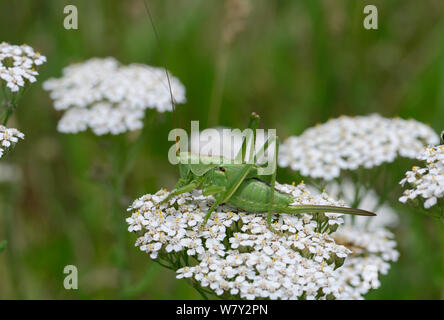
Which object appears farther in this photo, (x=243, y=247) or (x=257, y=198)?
(x=257, y=198)

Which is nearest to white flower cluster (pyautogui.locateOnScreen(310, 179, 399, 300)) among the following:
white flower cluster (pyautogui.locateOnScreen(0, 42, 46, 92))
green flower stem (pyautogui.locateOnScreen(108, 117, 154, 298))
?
green flower stem (pyautogui.locateOnScreen(108, 117, 154, 298))

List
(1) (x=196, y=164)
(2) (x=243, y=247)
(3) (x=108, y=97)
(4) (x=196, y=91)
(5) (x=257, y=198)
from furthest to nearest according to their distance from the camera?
(4) (x=196, y=91) → (3) (x=108, y=97) → (1) (x=196, y=164) → (5) (x=257, y=198) → (2) (x=243, y=247)

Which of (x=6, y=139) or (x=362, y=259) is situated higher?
(x=6, y=139)

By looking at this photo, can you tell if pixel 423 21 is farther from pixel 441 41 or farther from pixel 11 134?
pixel 11 134

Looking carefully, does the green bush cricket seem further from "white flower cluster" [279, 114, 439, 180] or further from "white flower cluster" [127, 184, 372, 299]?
Result: "white flower cluster" [279, 114, 439, 180]

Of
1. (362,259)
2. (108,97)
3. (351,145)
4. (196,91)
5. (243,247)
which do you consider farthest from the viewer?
(196,91)

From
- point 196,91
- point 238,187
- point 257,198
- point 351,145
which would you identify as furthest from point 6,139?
point 196,91

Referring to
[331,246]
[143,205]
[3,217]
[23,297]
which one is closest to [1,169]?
[3,217]

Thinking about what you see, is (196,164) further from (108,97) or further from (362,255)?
(362,255)
